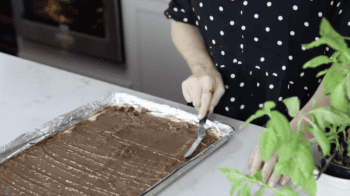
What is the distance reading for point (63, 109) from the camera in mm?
1025

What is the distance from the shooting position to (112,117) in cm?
99

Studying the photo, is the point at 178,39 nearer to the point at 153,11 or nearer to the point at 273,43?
the point at 273,43

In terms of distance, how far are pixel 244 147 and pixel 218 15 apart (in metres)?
0.46

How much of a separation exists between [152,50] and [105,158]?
1.66 meters

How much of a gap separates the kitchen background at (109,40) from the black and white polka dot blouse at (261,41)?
110 cm

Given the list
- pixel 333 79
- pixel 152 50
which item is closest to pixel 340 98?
pixel 333 79

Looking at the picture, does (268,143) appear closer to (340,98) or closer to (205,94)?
(340,98)

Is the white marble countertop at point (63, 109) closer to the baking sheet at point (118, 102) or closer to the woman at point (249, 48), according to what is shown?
the baking sheet at point (118, 102)

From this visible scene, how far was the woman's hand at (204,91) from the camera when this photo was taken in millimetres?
941

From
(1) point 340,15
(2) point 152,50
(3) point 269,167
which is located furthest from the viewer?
(2) point 152,50

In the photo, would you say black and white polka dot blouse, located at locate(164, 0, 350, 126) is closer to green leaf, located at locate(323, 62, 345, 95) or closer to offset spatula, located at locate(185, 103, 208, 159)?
offset spatula, located at locate(185, 103, 208, 159)

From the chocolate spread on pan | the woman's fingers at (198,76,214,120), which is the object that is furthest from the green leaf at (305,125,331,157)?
the woman's fingers at (198,76,214,120)

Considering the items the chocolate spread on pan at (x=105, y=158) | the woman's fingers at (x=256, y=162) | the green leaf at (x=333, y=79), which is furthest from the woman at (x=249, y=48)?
the green leaf at (x=333, y=79)

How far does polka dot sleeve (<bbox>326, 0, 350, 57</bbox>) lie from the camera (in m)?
0.92
